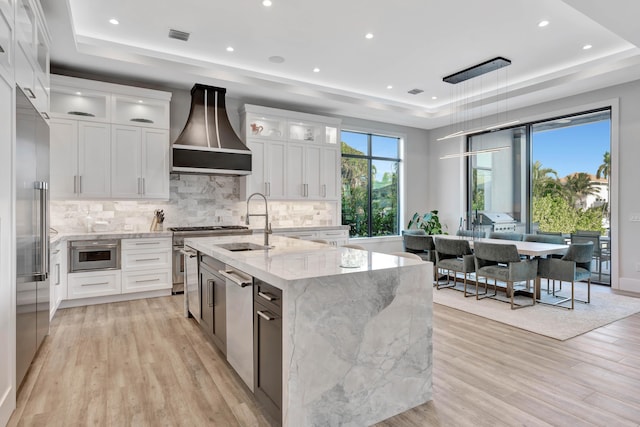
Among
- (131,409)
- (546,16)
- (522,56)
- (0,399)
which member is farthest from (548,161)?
(0,399)

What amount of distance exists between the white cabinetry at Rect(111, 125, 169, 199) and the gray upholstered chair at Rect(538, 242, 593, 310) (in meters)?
5.15

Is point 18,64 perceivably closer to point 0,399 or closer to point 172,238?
point 0,399

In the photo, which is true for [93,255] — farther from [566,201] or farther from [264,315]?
[566,201]

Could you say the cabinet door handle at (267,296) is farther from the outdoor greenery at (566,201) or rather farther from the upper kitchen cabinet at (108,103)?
the outdoor greenery at (566,201)

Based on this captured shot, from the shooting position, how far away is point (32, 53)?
2865 mm

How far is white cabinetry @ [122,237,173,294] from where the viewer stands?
4785 mm

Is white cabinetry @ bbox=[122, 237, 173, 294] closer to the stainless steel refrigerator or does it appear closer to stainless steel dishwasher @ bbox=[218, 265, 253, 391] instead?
the stainless steel refrigerator

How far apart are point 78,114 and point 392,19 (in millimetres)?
4044

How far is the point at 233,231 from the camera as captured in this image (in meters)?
5.48

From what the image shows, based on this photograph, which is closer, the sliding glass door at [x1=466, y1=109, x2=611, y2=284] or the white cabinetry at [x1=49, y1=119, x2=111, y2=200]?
the white cabinetry at [x1=49, y1=119, x2=111, y2=200]

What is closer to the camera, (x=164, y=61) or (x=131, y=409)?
(x=131, y=409)

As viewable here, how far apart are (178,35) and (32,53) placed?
1779mm

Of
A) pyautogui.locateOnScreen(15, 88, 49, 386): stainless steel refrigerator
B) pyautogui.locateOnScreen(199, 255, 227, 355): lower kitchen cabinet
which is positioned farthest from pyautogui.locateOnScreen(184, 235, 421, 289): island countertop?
pyautogui.locateOnScreen(15, 88, 49, 386): stainless steel refrigerator

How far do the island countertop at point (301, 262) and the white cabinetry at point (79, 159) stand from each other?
262 centimetres
